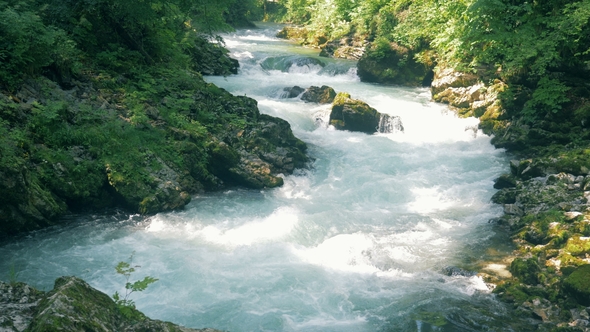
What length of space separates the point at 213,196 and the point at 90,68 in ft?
16.0

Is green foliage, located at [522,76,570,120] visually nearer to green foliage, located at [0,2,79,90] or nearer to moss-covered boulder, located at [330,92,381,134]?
moss-covered boulder, located at [330,92,381,134]

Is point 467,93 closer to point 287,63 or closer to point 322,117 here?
point 322,117

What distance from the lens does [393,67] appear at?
23.5 m

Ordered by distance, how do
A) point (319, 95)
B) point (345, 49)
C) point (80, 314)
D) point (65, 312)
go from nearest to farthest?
point (65, 312), point (80, 314), point (319, 95), point (345, 49)

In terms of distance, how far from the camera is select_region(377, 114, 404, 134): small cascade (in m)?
17.5

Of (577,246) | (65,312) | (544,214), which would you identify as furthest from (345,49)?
(65,312)

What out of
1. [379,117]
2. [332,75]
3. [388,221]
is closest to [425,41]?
[332,75]

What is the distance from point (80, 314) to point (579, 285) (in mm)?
7377

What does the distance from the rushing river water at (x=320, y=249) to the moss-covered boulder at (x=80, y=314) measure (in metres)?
2.63

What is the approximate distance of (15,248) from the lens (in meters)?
8.44

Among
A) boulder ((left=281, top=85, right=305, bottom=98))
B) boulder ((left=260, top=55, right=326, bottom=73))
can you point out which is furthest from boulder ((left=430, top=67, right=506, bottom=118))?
boulder ((left=260, top=55, right=326, bottom=73))

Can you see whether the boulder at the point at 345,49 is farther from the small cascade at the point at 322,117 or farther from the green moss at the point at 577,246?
the green moss at the point at 577,246

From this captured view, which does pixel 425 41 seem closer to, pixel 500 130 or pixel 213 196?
pixel 500 130

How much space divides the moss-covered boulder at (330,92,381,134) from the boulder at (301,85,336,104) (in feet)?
6.15
